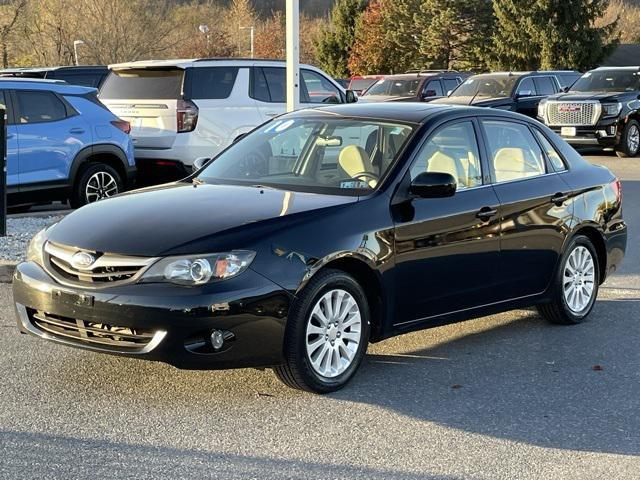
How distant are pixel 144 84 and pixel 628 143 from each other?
461 inches

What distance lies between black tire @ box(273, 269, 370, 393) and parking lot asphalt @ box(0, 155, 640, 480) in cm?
9

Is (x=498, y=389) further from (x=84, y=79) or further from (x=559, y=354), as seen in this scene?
(x=84, y=79)

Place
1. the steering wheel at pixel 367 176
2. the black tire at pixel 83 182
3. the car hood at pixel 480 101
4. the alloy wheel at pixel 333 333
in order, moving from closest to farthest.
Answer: the alloy wheel at pixel 333 333
the steering wheel at pixel 367 176
the black tire at pixel 83 182
the car hood at pixel 480 101

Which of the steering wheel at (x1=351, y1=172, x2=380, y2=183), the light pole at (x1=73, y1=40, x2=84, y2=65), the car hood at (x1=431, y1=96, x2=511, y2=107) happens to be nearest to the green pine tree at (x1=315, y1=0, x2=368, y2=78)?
the light pole at (x1=73, y1=40, x2=84, y2=65)

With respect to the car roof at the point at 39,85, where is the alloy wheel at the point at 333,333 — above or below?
below

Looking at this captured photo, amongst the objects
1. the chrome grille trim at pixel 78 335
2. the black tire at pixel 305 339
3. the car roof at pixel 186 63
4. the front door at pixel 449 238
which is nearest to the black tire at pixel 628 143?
the car roof at pixel 186 63

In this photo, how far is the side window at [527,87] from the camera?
76.7 feet

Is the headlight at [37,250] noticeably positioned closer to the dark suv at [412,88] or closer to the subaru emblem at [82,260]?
the subaru emblem at [82,260]

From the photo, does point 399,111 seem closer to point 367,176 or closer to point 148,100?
point 367,176

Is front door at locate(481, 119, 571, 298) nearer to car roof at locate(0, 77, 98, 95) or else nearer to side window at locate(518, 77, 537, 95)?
car roof at locate(0, 77, 98, 95)

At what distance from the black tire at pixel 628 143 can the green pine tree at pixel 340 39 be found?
39.8 metres

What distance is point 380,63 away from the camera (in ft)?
184

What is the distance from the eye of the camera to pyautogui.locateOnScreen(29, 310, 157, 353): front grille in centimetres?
504

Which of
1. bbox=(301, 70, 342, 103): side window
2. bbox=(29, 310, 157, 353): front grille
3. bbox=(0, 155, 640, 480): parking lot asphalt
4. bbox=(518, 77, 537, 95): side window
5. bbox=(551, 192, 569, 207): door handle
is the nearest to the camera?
bbox=(0, 155, 640, 480): parking lot asphalt
